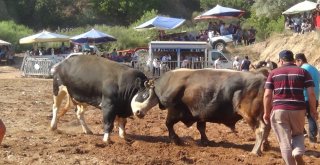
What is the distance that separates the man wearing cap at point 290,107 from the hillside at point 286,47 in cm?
1754

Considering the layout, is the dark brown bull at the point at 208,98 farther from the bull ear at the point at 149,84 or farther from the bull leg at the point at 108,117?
the bull leg at the point at 108,117

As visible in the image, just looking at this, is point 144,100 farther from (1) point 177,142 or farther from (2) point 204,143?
(2) point 204,143

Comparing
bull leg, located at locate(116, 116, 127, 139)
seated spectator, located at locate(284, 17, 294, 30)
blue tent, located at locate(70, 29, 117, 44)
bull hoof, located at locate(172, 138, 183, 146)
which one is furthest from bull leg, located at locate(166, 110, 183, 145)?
seated spectator, located at locate(284, 17, 294, 30)

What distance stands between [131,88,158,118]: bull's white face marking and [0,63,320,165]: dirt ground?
1.88 feet

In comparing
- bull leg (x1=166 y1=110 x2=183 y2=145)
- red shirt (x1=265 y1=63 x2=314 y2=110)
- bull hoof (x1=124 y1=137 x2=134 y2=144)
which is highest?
red shirt (x1=265 y1=63 x2=314 y2=110)

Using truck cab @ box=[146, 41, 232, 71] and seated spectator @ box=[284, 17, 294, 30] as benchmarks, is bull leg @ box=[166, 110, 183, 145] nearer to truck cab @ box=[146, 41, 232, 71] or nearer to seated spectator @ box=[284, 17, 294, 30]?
truck cab @ box=[146, 41, 232, 71]

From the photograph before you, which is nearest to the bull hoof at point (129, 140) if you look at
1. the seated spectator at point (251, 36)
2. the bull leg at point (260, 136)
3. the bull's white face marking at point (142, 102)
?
the bull's white face marking at point (142, 102)

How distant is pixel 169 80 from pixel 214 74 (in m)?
0.89

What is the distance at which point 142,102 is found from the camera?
11.6 meters

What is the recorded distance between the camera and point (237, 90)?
10.9 metres

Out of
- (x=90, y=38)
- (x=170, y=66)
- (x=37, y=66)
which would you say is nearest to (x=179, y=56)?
(x=170, y=66)

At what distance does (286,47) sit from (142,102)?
72.2 feet

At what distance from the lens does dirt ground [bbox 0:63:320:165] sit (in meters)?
9.91

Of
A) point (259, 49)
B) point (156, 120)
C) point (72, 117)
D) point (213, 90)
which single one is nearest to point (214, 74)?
point (213, 90)
